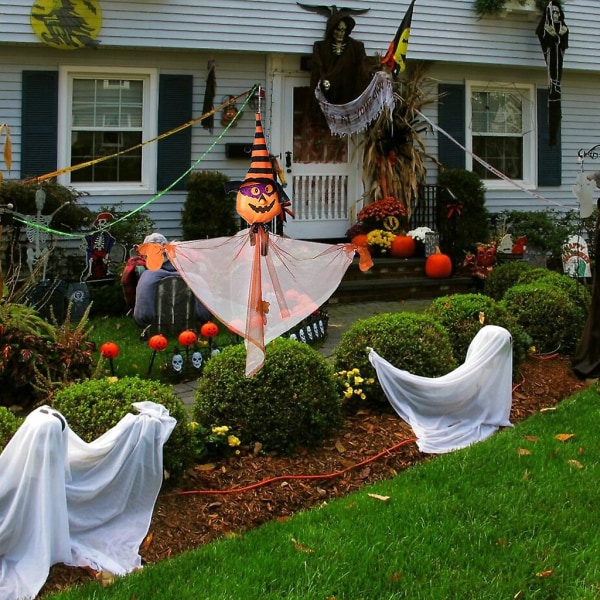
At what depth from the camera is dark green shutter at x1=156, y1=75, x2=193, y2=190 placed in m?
10.8

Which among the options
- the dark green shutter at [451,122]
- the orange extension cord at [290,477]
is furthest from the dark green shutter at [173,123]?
the orange extension cord at [290,477]

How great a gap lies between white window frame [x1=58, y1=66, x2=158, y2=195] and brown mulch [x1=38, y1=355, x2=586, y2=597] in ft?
21.2

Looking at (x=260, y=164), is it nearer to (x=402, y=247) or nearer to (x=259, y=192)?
(x=259, y=192)

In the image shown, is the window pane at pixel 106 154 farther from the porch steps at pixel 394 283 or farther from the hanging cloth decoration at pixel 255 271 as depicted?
the hanging cloth decoration at pixel 255 271

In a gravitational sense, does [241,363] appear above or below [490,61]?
below

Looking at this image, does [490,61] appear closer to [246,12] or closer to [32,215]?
[246,12]

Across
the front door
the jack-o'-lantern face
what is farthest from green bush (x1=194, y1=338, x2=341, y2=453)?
the front door

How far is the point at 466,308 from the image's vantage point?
6430 millimetres

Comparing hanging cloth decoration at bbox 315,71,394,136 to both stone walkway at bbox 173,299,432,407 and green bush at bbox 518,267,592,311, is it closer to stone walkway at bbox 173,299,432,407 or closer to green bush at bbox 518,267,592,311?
stone walkway at bbox 173,299,432,407

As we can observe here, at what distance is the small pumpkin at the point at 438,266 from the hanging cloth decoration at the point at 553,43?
3554 millimetres

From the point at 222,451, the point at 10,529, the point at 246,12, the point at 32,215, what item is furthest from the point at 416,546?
the point at 246,12

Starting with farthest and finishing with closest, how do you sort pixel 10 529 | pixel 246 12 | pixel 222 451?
1. pixel 246 12
2. pixel 222 451
3. pixel 10 529

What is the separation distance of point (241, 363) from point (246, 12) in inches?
293

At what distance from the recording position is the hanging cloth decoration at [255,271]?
14.3 ft
